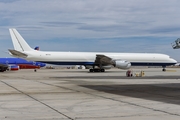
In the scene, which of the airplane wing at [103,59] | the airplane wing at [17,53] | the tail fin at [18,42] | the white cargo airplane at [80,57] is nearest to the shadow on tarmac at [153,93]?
the white cargo airplane at [80,57]

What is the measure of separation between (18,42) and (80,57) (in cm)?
1153

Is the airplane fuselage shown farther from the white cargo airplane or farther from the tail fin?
the tail fin

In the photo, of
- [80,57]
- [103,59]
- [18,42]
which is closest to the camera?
[103,59]

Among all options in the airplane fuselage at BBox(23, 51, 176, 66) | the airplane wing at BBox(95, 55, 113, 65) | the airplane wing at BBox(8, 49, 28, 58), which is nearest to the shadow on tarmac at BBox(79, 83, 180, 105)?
the airplane wing at BBox(95, 55, 113, 65)

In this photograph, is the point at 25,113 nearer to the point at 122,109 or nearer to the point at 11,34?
the point at 122,109

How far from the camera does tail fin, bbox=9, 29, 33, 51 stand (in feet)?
187

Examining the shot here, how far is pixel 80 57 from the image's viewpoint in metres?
55.1

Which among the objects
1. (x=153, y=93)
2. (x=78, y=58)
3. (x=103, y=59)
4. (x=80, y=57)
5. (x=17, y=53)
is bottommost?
(x=153, y=93)

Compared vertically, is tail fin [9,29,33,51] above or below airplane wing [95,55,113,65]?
above

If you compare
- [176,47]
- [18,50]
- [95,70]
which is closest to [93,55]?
[95,70]

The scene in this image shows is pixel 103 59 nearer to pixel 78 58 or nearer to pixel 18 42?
pixel 78 58

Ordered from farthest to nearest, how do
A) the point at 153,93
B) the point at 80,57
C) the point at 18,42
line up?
the point at 18,42 → the point at 80,57 → the point at 153,93

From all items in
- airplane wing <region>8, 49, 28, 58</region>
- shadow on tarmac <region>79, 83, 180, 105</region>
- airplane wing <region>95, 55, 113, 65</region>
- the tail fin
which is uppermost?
the tail fin

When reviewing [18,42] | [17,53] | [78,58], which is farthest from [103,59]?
[18,42]
